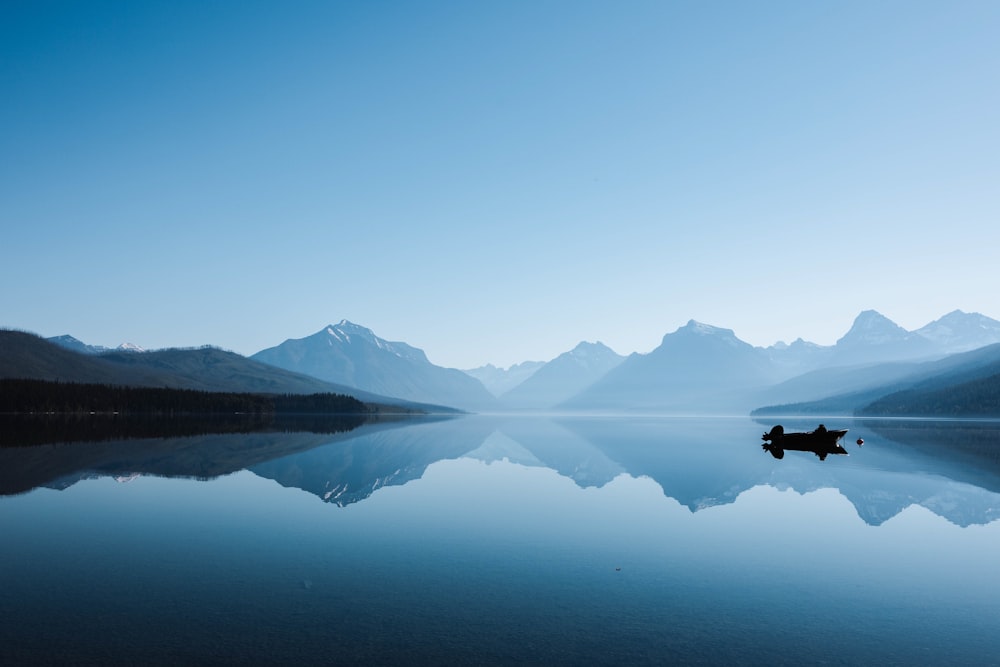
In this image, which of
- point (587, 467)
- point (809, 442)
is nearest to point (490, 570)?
point (809, 442)

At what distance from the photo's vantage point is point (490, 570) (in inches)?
1040

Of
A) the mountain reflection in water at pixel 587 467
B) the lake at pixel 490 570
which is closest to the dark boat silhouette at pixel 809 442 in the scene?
the lake at pixel 490 570

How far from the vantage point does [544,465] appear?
7712 cm

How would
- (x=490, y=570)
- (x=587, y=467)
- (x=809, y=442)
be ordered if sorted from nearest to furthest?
1. (x=809, y=442)
2. (x=490, y=570)
3. (x=587, y=467)

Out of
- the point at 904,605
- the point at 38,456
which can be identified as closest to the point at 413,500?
the point at 904,605

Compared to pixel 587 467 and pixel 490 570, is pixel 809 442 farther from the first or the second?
pixel 587 467

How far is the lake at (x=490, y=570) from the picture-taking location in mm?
17969

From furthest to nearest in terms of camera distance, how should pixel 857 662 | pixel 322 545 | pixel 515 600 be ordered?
pixel 322 545 → pixel 515 600 → pixel 857 662

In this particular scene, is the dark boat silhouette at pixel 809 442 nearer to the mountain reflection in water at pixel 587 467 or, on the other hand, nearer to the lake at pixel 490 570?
the lake at pixel 490 570

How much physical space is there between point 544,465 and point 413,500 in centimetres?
3343

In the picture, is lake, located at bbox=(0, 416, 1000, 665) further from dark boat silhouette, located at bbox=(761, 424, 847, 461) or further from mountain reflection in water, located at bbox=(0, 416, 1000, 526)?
dark boat silhouette, located at bbox=(761, 424, 847, 461)

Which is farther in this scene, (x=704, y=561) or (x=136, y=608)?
(x=704, y=561)

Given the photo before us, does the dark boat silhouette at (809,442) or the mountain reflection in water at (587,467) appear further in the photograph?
the mountain reflection in water at (587,467)

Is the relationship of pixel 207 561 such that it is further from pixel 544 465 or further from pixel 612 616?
pixel 544 465
